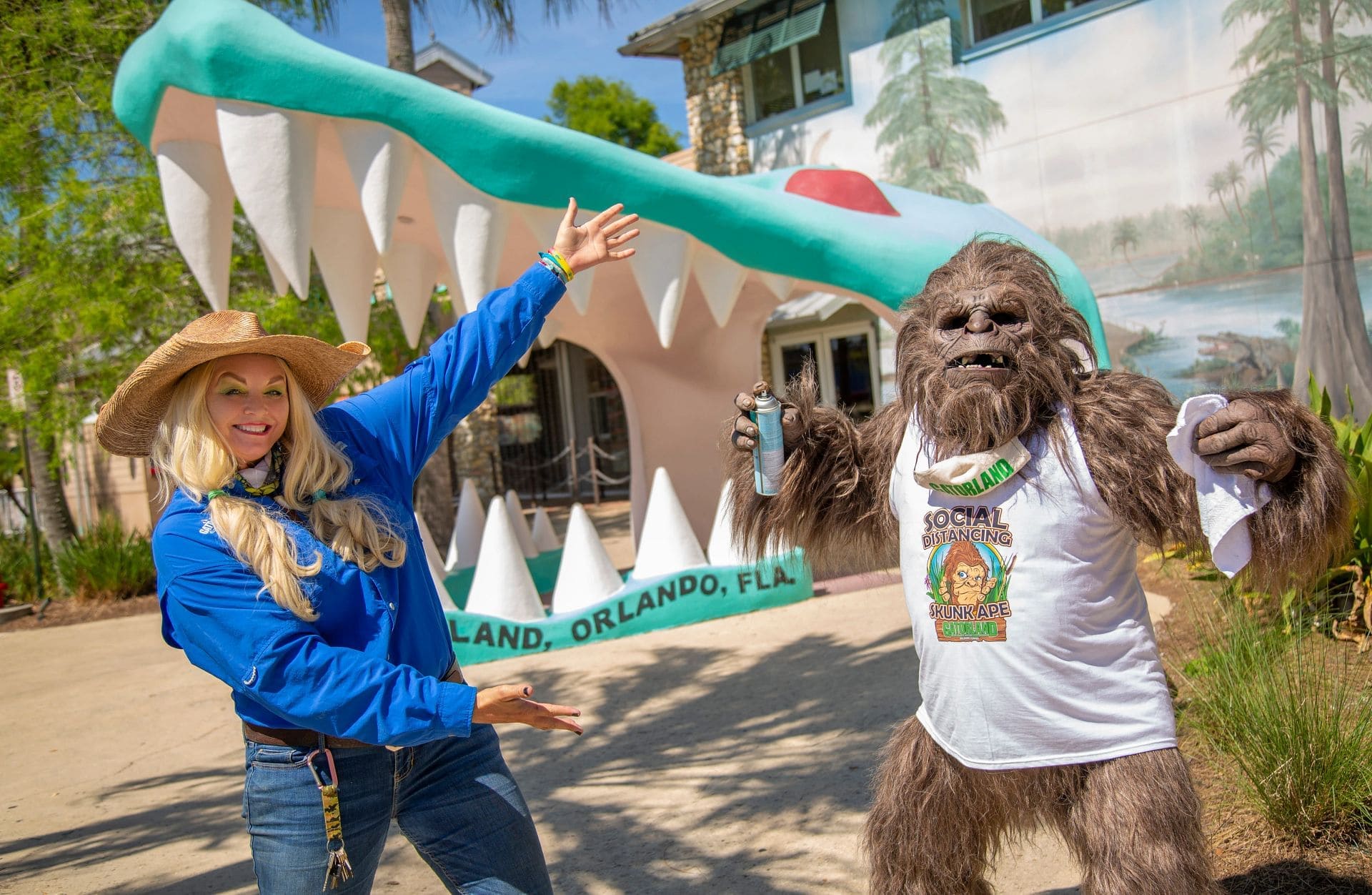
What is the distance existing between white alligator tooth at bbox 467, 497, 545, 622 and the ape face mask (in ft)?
10.2

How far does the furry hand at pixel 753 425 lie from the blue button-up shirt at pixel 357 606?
18.5 inches

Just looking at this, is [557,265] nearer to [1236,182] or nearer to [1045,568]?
[1045,568]

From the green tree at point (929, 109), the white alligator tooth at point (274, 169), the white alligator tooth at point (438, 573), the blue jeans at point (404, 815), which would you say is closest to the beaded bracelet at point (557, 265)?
the blue jeans at point (404, 815)

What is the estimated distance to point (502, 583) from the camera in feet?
15.4

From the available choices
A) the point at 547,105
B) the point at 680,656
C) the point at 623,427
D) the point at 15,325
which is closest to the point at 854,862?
the point at 680,656

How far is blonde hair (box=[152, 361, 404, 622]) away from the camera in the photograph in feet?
4.82

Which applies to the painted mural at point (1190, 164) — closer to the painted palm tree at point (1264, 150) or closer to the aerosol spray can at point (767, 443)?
the painted palm tree at point (1264, 150)

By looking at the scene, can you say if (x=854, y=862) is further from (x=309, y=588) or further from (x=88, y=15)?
(x=88, y=15)

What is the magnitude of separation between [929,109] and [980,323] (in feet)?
30.1

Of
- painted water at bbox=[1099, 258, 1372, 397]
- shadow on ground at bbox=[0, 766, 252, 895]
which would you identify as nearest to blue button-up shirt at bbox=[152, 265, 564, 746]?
shadow on ground at bbox=[0, 766, 252, 895]

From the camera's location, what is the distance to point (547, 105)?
2541 centimetres

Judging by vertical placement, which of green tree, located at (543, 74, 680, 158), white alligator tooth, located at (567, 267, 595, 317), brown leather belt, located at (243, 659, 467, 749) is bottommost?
brown leather belt, located at (243, 659, 467, 749)

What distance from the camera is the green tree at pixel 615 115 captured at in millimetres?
23406

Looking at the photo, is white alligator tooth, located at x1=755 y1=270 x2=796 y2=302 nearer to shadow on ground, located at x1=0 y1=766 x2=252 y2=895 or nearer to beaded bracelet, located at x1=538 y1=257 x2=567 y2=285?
beaded bracelet, located at x1=538 y1=257 x2=567 y2=285
